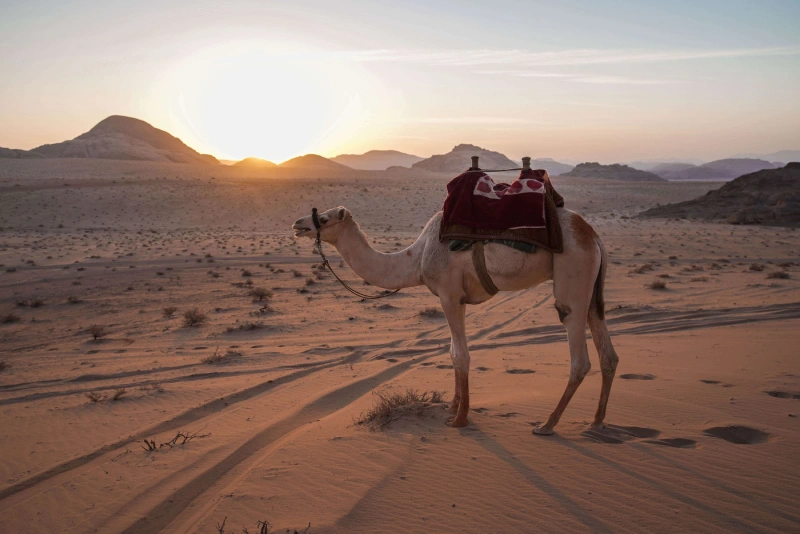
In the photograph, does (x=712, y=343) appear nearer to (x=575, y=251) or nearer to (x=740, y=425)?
(x=740, y=425)

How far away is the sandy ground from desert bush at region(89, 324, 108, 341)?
0.20 meters

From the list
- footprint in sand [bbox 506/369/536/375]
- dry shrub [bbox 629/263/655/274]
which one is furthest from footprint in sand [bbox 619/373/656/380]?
dry shrub [bbox 629/263/655/274]

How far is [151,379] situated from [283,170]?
302 ft

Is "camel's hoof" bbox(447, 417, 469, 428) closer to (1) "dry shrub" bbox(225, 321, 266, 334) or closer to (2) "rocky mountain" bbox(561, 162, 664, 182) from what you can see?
(1) "dry shrub" bbox(225, 321, 266, 334)

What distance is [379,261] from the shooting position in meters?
7.21

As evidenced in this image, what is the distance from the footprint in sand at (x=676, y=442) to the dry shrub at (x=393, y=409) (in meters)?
2.63

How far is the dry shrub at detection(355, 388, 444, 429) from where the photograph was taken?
6.69m

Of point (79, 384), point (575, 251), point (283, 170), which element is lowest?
point (79, 384)

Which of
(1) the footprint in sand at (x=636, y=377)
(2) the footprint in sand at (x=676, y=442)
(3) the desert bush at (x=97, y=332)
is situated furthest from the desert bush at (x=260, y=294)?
(2) the footprint in sand at (x=676, y=442)

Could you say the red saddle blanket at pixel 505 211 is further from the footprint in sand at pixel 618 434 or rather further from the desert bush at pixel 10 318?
the desert bush at pixel 10 318

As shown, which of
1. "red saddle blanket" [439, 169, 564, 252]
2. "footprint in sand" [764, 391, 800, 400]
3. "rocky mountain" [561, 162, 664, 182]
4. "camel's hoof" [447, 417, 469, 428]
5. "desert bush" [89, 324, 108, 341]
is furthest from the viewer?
"rocky mountain" [561, 162, 664, 182]

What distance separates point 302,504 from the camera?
4.86 meters

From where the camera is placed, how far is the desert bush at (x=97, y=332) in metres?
12.6

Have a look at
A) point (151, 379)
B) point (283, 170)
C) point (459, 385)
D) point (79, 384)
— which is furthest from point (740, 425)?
point (283, 170)
